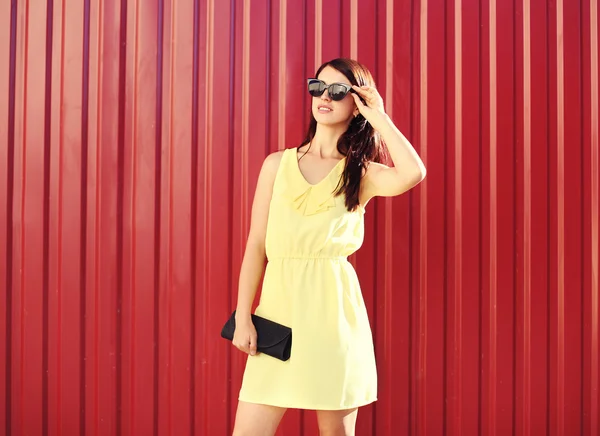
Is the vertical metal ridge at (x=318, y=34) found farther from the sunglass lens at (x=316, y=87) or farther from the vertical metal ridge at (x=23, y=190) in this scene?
the vertical metal ridge at (x=23, y=190)

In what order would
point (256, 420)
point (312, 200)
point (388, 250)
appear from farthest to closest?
point (388, 250) < point (312, 200) < point (256, 420)

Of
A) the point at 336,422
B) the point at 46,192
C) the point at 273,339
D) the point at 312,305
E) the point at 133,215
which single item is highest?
the point at 46,192

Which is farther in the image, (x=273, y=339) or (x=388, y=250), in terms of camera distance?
(x=388, y=250)

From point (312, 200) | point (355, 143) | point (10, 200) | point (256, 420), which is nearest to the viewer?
point (256, 420)

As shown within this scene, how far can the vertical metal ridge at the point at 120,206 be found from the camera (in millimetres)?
3354

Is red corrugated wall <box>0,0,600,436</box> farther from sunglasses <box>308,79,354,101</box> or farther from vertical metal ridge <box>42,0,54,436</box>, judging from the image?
sunglasses <box>308,79,354,101</box>

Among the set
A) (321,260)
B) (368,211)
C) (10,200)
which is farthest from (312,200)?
(10,200)

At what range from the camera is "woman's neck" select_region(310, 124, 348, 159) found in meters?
2.75

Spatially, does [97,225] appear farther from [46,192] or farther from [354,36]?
[354,36]

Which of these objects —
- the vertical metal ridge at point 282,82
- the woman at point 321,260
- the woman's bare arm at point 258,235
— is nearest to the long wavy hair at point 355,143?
the woman at point 321,260

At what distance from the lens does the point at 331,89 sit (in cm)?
258

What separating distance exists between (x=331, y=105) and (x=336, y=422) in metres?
1.21

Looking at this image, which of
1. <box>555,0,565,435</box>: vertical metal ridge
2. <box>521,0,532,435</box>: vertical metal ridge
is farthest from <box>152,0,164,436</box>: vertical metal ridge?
<box>555,0,565,435</box>: vertical metal ridge

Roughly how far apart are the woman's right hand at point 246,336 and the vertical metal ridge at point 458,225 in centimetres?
122
